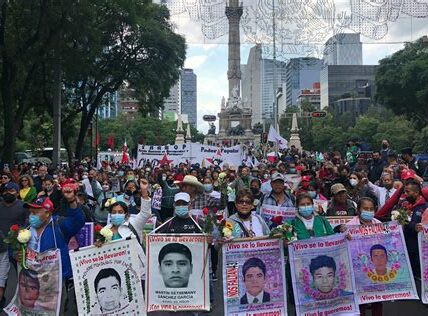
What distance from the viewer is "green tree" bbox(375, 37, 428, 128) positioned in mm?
48875

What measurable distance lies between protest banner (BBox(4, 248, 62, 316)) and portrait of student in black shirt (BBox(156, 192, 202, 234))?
116 centimetres

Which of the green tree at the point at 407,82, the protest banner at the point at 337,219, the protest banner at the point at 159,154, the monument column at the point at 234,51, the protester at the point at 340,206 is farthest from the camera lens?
the monument column at the point at 234,51

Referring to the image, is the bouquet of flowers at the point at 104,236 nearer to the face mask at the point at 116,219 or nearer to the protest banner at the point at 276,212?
the face mask at the point at 116,219

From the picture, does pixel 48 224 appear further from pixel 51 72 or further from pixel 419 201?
pixel 51 72

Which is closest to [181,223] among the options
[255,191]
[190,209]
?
[190,209]

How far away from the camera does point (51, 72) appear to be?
30.0 meters

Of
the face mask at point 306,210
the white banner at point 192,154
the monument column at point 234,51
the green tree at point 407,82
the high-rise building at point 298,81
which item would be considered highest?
the high-rise building at point 298,81

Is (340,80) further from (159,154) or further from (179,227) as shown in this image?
(179,227)

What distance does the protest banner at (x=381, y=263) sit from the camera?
21.0 ft

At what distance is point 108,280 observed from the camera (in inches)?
242

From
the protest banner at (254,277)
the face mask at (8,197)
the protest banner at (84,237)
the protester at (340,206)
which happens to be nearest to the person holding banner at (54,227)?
the protest banner at (84,237)

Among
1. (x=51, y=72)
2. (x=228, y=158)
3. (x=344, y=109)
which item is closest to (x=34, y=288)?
(x=228, y=158)

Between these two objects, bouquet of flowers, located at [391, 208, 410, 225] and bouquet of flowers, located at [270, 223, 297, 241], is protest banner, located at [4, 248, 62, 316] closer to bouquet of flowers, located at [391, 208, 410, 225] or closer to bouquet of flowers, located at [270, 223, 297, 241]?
bouquet of flowers, located at [270, 223, 297, 241]

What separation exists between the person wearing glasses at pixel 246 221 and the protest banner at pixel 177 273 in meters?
0.46
